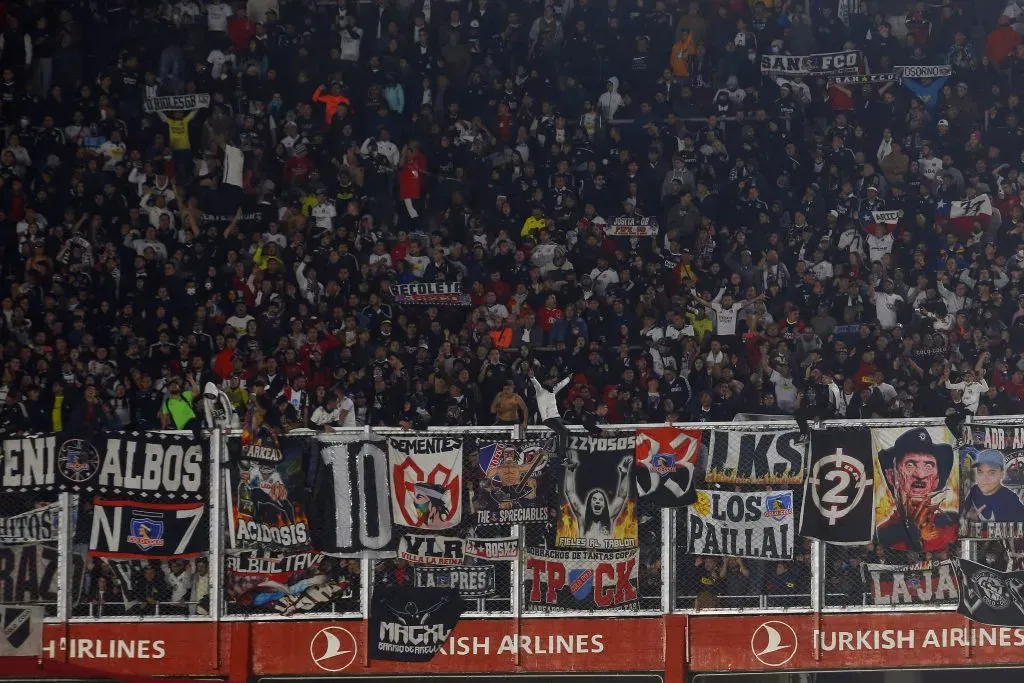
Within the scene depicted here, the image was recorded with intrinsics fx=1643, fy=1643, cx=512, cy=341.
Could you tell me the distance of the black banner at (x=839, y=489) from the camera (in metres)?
16.0

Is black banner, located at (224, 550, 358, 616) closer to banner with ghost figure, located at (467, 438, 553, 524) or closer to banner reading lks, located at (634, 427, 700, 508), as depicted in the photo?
banner with ghost figure, located at (467, 438, 553, 524)

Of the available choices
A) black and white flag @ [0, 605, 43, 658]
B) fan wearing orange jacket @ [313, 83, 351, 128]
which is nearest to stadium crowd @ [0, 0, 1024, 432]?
fan wearing orange jacket @ [313, 83, 351, 128]

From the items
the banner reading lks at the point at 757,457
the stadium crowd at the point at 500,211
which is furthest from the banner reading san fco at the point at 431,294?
the banner reading lks at the point at 757,457

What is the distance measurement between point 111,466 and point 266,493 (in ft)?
5.07

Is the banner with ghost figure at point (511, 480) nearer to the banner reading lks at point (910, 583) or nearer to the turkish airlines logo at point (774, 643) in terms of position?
the turkish airlines logo at point (774, 643)

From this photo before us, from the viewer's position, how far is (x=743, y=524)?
1600 cm

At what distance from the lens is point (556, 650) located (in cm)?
1620

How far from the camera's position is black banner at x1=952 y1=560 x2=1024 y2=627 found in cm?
1590

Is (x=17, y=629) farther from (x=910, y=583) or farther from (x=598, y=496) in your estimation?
(x=910, y=583)

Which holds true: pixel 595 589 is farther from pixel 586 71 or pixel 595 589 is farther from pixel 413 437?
pixel 586 71

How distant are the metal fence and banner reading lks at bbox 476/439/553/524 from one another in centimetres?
11

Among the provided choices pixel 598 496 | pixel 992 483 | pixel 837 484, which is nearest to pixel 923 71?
pixel 992 483

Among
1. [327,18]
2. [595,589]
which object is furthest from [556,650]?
[327,18]

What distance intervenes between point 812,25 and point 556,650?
1385 centimetres
